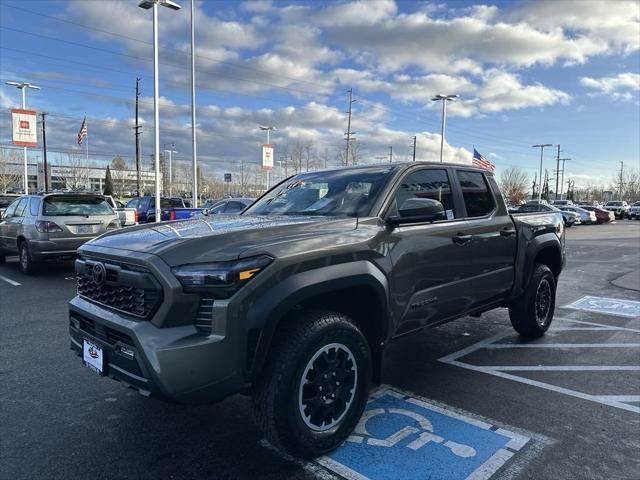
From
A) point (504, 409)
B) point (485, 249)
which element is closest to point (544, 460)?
point (504, 409)

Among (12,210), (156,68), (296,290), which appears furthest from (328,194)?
(156,68)

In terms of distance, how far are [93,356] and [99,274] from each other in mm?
516

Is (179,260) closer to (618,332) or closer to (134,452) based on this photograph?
(134,452)

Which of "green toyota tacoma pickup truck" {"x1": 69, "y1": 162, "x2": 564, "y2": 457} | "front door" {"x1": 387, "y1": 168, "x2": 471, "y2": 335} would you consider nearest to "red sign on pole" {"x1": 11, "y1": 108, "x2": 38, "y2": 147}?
"green toyota tacoma pickup truck" {"x1": 69, "y1": 162, "x2": 564, "y2": 457}

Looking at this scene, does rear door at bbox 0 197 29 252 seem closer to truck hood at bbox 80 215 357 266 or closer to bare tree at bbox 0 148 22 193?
truck hood at bbox 80 215 357 266

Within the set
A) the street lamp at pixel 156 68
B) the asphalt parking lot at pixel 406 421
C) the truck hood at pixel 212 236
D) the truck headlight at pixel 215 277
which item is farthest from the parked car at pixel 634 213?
the truck headlight at pixel 215 277

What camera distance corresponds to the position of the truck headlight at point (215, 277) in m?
2.60

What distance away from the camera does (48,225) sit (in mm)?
9312

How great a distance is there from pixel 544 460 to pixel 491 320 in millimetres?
3817

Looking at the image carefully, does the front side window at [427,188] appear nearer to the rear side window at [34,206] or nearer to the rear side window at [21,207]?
the rear side window at [34,206]

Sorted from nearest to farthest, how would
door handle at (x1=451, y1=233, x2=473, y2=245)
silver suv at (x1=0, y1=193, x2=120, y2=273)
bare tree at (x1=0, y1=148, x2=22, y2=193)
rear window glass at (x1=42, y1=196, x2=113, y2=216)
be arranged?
door handle at (x1=451, y1=233, x2=473, y2=245) → silver suv at (x1=0, y1=193, x2=120, y2=273) → rear window glass at (x1=42, y1=196, x2=113, y2=216) → bare tree at (x1=0, y1=148, x2=22, y2=193)

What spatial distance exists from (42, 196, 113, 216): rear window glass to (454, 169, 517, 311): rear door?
7868 millimetres

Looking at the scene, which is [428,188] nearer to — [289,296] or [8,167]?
[289,296]

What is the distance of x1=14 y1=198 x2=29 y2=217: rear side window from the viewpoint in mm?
10254
